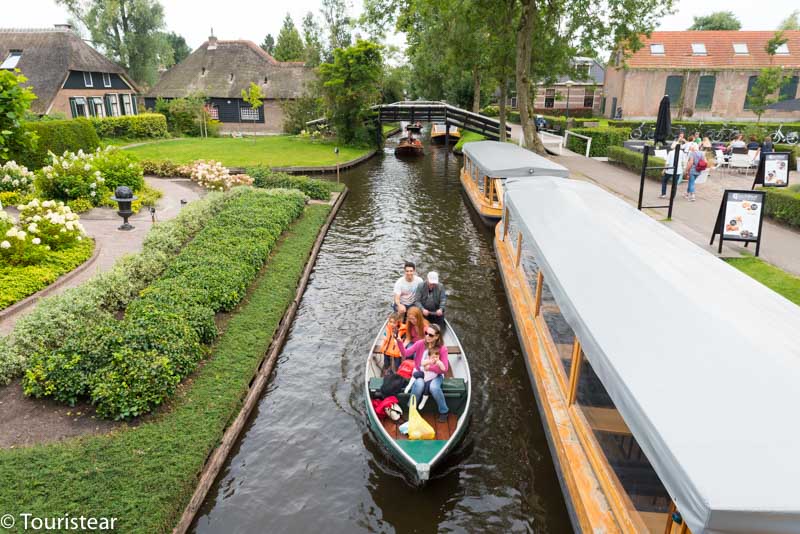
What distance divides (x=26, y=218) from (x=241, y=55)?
4131 centimetres

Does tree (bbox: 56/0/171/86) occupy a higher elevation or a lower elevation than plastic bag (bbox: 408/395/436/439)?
higher

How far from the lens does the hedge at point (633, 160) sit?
25.3m

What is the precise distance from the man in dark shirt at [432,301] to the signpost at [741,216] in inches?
335

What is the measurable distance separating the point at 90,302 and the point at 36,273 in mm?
Result: 3657

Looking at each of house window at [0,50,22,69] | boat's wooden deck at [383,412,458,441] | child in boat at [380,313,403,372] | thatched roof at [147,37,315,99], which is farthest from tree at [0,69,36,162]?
thatched roof at [147,37,315,99]

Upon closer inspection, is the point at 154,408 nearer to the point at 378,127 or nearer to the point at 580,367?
the point at 580,367

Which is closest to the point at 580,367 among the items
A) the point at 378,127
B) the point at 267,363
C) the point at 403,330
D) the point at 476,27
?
the point at 403,330

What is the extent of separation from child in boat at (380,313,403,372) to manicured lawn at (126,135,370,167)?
23589 mm

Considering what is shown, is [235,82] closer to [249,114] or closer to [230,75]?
[230,75]

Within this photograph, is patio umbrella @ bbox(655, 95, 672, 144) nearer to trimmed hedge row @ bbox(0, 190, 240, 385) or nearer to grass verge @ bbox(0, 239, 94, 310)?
trimmed hedge row @ bbox(0, 190, 240, 385)

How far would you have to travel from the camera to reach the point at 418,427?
27.5ft

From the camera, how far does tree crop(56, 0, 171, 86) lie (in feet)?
175

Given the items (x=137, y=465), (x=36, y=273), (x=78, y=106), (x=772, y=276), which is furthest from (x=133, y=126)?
(x=772, y=276)

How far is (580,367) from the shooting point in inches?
313
